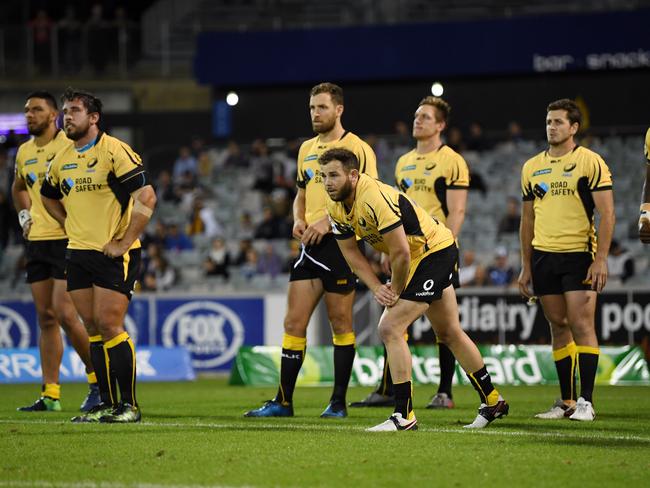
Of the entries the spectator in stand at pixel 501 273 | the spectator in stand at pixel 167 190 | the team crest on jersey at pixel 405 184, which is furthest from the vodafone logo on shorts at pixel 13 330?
the team crest on jersey at pixel 405 184

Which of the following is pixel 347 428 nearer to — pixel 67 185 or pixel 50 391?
pixel 67 185

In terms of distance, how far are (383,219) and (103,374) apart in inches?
113

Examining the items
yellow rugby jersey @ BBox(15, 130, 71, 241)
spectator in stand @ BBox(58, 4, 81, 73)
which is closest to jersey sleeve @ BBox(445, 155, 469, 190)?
yellow rugby jersey @ BBox(15, 130, 71, 241)

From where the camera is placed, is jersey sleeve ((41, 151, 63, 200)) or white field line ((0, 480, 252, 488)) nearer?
white field line ((0, 480, 252, 488))

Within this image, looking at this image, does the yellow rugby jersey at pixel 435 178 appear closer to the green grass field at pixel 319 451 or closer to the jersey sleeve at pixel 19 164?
the green grass field at pixel 319 451

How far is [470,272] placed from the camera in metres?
20.0

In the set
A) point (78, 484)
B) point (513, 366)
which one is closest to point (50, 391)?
point (78, 484)

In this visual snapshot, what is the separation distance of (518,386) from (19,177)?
21.7 ft

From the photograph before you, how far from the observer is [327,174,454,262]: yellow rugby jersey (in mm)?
8188

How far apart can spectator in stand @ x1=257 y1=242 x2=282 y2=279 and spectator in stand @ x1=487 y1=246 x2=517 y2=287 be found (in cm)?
416

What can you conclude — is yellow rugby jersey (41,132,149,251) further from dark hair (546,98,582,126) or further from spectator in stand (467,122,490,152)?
spectator in stand (467,122,490,152)

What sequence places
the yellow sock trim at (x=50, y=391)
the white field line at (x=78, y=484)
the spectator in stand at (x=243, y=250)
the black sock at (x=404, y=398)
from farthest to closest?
1. the spectator in stand at (x=243, y=250)
2. the yellow sock trim at (x=50, y=391)
3. the black sock at (x=404, y=398)
4. the white field line at (x=78, y=484)

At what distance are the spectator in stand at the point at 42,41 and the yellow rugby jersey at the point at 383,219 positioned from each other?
22645 millimetres

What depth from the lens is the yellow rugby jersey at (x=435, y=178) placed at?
436 inches
